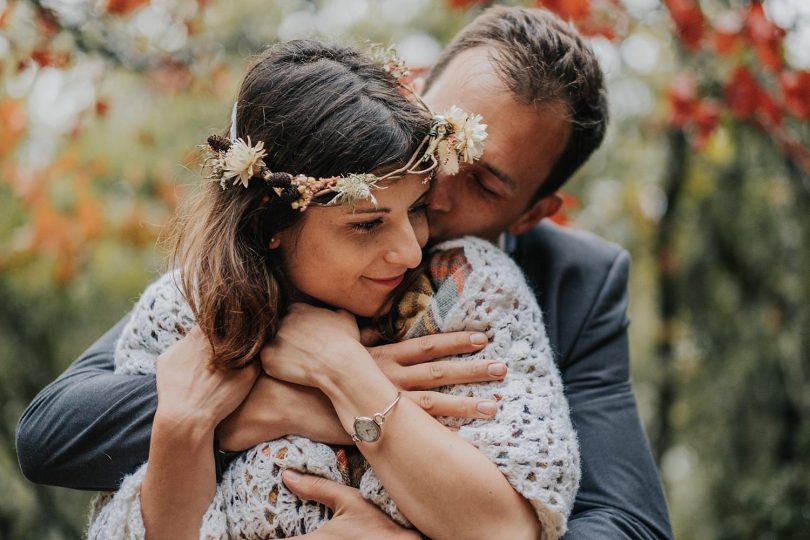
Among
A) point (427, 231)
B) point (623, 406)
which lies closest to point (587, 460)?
point (623, 406)

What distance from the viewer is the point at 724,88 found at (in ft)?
13.8

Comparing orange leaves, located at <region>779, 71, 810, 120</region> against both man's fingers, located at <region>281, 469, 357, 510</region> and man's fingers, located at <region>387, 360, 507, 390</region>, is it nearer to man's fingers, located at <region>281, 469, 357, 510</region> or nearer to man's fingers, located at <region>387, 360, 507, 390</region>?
man's fingers, located at <region>387, 360, 507, 390</region>

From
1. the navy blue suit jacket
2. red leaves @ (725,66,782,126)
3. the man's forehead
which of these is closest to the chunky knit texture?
the navy blue suit jacket

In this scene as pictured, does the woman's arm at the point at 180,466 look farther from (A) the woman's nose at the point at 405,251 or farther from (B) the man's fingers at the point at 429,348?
(A) the woman's nose at the point at 405,251

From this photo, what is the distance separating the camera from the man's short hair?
234 cm

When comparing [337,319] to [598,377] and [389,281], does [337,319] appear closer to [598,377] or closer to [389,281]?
[389,281]

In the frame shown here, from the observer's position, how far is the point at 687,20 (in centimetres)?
367

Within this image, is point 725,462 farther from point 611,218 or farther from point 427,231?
point 427,231

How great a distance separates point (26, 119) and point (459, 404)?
364cm

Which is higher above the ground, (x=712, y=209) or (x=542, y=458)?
(x=542, y=458)

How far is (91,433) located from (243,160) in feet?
2.69

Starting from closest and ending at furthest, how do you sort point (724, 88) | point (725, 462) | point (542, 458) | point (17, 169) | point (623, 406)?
point (542, 458), point (623, 406), point (724, 88), point (17, 169), point (725, 462)

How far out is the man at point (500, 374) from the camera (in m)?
1.93

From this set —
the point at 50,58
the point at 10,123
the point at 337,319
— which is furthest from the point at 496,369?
the point at 10,123
